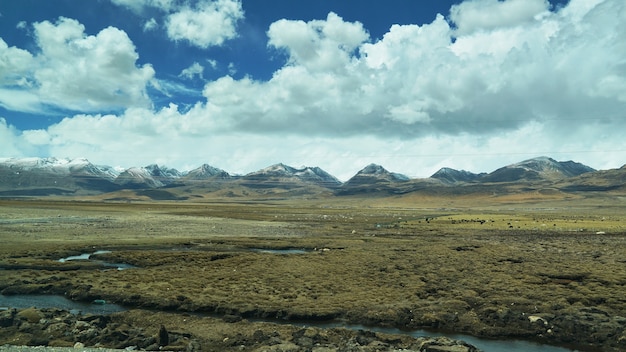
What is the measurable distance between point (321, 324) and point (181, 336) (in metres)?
8.25

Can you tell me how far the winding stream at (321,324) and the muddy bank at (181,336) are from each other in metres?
2.38

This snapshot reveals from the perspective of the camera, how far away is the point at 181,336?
21078 mm

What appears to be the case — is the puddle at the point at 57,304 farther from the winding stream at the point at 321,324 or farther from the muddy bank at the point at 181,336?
the muddy bank at the point at 181,336

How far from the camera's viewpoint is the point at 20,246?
4869 cm

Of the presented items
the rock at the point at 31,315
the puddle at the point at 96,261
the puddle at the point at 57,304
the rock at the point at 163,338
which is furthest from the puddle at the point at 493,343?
the puddle at the point at 96,261

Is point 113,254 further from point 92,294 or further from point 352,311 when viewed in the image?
point 352,311

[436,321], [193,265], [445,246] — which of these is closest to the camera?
[436,321]

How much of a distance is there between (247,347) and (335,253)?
29.8 metres

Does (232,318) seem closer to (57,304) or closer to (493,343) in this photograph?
(57,304)

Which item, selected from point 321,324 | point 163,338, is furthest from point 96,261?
point 321,324

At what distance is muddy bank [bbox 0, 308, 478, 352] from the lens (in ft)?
64.0

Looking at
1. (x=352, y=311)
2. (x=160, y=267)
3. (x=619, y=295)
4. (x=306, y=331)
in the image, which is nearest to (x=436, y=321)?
(x=352, y=311)

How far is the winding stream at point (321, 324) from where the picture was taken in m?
21.7

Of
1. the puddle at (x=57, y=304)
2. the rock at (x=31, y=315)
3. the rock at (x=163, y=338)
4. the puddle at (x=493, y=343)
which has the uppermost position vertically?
the rock at (x=31, y=315)
